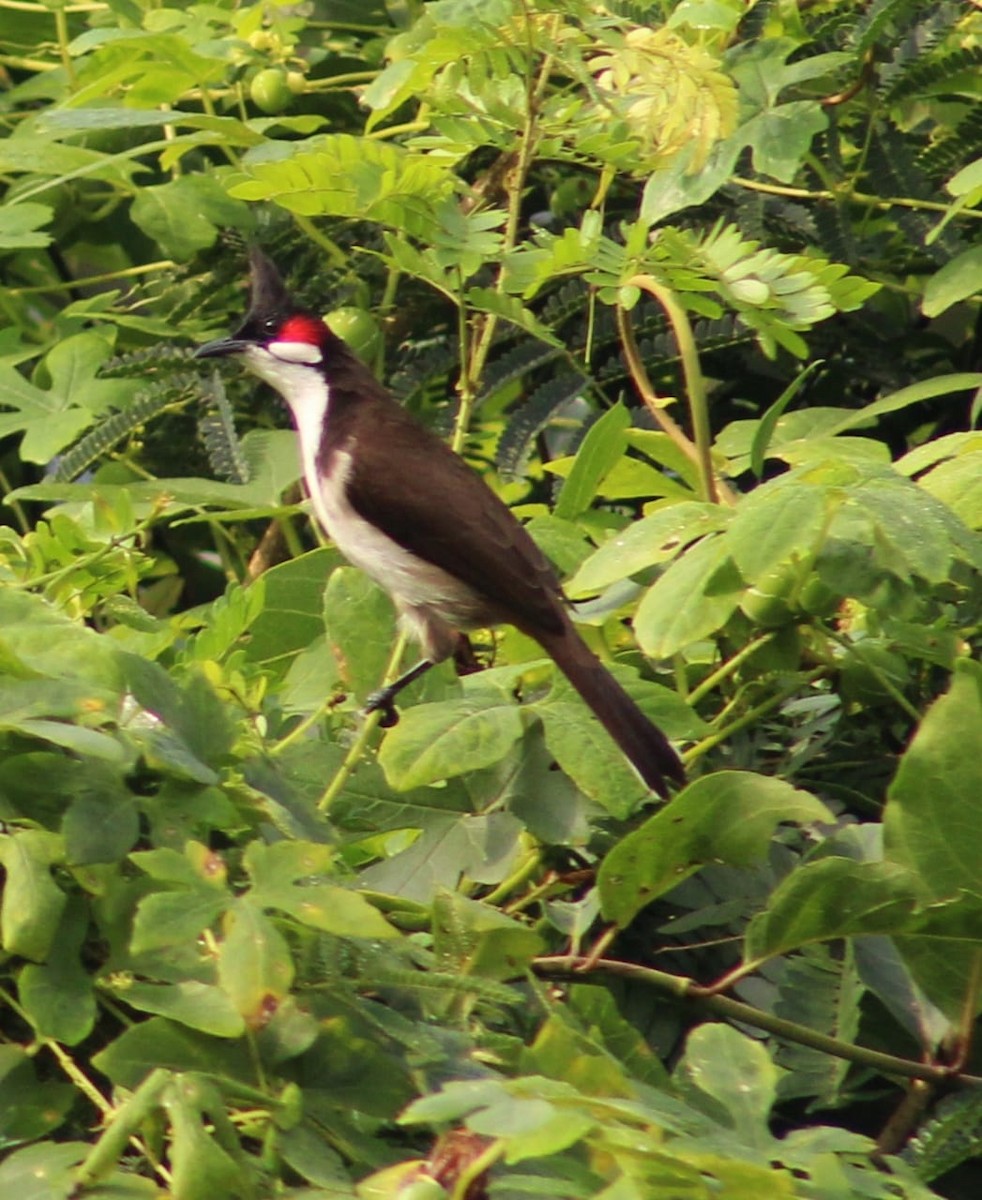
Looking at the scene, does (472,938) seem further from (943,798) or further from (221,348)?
(221,348)

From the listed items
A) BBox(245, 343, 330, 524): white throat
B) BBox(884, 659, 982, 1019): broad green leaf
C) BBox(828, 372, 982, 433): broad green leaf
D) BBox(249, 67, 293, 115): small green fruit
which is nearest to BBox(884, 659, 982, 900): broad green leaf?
BBox(884, 659, 982, 1019): broad green leaf

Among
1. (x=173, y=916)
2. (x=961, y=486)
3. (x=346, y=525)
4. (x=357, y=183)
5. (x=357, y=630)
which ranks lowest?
(x=346, y=525)

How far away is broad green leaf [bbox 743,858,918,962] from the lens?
144 cm

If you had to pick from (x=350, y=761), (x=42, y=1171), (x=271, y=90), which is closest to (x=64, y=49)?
(x=271, y=90)

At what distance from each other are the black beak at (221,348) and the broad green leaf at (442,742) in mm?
991

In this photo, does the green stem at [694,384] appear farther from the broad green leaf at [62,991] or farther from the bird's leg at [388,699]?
the broad green leaf at [62,991]

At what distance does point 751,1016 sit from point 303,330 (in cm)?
125

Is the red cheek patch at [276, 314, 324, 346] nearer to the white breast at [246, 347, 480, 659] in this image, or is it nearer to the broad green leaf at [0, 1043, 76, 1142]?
the white breast at [246, 347, 480, 659]

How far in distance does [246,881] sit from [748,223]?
4.28 ft

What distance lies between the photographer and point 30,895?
1.17m

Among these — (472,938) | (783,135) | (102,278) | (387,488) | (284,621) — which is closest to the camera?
(472,938)

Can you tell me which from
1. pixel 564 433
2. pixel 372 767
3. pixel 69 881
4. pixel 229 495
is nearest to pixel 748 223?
pixel 564 433

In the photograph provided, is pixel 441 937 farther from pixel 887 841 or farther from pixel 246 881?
pixel 887 841

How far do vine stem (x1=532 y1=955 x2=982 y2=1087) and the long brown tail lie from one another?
16 cm
